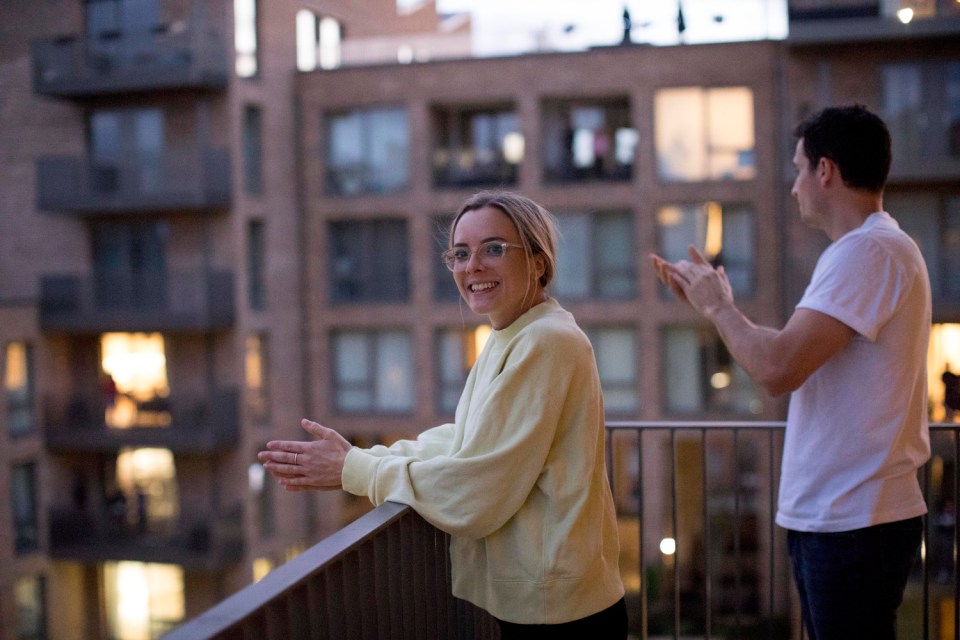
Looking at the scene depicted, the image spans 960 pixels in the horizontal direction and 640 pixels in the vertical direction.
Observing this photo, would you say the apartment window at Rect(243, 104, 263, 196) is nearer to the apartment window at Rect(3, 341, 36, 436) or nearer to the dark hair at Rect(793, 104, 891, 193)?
the apartment window at Rect(3, 341, 36, 436)

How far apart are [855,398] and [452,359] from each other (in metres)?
15.4

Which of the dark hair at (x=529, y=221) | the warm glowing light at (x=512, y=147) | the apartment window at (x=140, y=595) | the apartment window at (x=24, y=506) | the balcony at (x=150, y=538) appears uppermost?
the warm glowing light at (x=512, y=147)

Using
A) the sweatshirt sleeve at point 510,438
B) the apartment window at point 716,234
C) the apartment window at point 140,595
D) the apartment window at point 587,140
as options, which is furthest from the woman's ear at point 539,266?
the apartment window at point 140,595

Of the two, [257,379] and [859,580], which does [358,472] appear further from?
[257,379]

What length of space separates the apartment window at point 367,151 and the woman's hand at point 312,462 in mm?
15682

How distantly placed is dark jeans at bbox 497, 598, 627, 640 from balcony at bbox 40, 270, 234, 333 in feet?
49.1

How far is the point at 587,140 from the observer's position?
17094 millimetres

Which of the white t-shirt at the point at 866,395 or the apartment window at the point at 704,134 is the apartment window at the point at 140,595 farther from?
the white t-shirt at the point at 866,395

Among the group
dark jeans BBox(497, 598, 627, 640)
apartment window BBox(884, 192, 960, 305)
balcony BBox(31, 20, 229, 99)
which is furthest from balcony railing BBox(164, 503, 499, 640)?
balcony BBox(31, 20, 229, 99)

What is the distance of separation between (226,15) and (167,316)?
16.0 feet

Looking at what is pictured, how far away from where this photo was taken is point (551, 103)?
17297mm

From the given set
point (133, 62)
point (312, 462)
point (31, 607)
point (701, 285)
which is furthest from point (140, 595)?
point (701, 285)

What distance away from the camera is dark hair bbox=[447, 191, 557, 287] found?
202 centimetres

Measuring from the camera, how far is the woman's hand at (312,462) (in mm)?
2107
